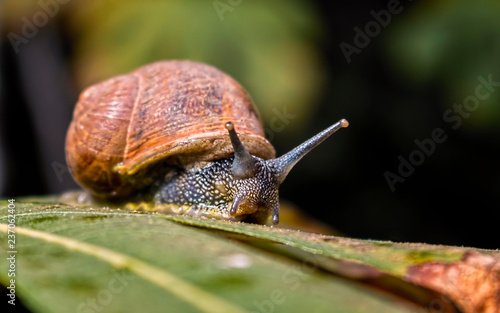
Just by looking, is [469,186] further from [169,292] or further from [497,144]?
[169,292]

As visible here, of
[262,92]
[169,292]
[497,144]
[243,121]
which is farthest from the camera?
[497,144]

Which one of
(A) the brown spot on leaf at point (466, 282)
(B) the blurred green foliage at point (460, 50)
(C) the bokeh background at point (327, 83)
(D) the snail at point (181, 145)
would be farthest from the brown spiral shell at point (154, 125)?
(B) the blurred green foliage at point (460, 50)

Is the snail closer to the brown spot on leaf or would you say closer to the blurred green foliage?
the brown spot on leaf

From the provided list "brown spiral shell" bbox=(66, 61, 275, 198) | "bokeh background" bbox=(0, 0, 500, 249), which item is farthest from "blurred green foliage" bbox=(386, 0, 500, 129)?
"brown spiral shell" bbox=(66, 61, 275, 198)

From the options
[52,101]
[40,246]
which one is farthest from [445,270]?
[52,101]

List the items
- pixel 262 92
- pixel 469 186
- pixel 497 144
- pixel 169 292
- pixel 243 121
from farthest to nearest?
pixel 469 186 < pixel 497 144 < pixel 262 92 < pixel 243 121 < pixel 169 292


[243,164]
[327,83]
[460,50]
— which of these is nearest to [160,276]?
[243,164]
